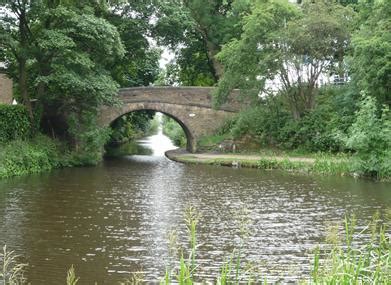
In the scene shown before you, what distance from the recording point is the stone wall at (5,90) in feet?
91.2

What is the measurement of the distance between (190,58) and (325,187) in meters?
24.2

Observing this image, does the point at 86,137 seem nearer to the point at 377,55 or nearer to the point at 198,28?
the point at 377,55

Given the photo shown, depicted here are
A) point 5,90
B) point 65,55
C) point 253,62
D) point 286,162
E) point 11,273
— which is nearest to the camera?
point 11,273

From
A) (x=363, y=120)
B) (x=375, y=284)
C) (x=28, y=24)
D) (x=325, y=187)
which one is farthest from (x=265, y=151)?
(x=375, y=284)

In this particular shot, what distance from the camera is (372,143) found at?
1909 cm

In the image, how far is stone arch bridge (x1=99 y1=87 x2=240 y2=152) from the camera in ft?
102

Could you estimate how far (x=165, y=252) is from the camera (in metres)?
8.98

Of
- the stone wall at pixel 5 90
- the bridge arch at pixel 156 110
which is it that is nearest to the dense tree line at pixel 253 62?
the stone wall at pixel 5 90

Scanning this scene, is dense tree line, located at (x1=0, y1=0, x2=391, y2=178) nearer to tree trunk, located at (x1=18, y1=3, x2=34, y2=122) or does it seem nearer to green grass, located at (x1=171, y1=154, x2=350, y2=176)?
tree trunk, located at (x1=18, y1=3, x2=34, y2=122)

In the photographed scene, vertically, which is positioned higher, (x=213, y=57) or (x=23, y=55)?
(x=213, y=57)

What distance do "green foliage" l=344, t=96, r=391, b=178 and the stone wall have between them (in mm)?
17375

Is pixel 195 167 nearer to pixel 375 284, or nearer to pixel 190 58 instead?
pixel 190 58

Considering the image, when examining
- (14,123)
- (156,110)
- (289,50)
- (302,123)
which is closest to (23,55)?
(14,123)

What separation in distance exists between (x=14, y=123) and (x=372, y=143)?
1420 cm
